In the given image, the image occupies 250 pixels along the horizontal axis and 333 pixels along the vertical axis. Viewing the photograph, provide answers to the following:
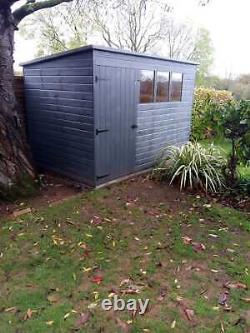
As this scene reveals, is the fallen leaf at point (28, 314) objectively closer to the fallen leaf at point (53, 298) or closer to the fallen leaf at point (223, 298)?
the fallen leaf at point (53, 298)

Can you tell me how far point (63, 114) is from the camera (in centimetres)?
497

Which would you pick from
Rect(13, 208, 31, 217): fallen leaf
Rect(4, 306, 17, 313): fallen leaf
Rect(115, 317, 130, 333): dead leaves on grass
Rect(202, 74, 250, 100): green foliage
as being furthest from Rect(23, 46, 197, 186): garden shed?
Rect(202, 74, 250, 100): green foliage

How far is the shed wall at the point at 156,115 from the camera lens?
4.74 m

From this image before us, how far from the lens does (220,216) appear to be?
396 cm

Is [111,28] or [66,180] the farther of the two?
[111,28]

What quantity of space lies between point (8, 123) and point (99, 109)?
4.90 feet

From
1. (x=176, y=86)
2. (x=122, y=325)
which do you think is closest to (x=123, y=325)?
(x=122, y=325)

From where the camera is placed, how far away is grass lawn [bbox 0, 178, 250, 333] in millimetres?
2182

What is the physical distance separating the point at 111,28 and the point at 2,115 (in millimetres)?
12626

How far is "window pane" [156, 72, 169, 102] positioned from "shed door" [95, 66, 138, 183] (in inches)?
29.5

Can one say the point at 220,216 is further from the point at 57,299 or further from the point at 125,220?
the point at 57,299

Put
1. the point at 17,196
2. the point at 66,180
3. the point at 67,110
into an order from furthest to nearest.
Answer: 1. the point at 66,180
2. the point at 67,110
3. the point at 17,196

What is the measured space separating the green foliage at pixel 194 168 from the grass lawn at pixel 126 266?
52cm

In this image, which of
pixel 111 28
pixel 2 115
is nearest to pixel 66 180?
pixel 2 115
